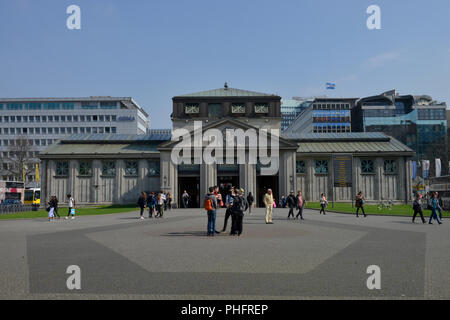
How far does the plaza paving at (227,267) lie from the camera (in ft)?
23.4

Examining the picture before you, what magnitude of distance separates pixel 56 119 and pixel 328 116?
8644 cm

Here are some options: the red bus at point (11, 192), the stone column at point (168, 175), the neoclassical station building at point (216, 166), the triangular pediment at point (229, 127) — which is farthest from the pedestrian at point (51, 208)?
the red bus at point (11, 192)

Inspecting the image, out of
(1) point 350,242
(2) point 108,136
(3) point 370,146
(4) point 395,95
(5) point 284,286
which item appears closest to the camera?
(5) point 284,286

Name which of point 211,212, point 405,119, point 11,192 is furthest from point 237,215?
point 405,119

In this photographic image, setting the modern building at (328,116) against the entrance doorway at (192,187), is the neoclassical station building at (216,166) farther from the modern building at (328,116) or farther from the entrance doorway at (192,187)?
the modern building at (328,116)

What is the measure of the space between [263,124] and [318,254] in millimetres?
47961

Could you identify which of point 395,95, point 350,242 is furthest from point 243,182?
point 395,95

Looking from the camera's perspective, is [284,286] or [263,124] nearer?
[284,286]

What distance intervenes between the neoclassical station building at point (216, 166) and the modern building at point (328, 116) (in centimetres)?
7618

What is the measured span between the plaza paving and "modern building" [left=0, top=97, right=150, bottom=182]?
355 feet

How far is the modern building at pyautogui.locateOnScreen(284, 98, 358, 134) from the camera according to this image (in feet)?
440
